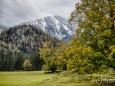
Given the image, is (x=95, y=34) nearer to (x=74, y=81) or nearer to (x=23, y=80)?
(x=74, y=81)

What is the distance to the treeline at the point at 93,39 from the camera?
37188 millimetres

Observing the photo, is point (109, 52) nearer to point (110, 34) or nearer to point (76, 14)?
point (110, 34)

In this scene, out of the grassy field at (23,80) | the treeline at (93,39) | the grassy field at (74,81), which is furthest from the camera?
the grassy field at (23,80)

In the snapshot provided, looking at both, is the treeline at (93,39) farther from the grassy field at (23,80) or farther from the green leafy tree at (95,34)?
the grassy field at (23,80)

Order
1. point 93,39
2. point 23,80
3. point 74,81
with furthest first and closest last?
point 23,80 → point 74,81 → point 93,39

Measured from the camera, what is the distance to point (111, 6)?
39.2 metres

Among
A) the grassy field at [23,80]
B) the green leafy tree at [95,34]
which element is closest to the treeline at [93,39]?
the green leafy tree at [95,34]

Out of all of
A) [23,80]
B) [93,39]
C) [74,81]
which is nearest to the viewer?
[93,39]

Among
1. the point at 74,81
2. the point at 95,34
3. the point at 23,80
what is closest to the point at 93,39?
the point at 95,34

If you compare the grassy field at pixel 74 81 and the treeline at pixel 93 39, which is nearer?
the treeline at pixel 93 39

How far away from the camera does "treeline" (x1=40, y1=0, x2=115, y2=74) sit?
37188 millimetres

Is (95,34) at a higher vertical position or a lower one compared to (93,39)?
higher

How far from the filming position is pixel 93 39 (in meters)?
38.9

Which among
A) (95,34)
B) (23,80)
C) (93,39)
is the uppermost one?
(95,34)
